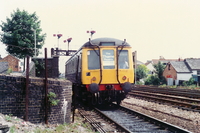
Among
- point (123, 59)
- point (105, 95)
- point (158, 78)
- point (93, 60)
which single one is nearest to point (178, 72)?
point (158, 78)

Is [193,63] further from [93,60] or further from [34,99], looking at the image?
[34,99]

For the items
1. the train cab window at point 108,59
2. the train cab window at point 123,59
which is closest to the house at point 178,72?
the train cab window at point 123,59

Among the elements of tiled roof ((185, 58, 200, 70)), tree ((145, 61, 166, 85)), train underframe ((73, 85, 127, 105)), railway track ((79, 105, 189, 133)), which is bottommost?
railway track ((79, 105, 189, 133))

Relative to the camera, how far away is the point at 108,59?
36.2ft

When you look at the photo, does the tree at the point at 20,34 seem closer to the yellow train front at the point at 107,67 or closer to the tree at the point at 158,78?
the yellow train front at the point at 107,67

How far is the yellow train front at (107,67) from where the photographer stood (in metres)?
10.8

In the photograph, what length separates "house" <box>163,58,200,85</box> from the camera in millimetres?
47156

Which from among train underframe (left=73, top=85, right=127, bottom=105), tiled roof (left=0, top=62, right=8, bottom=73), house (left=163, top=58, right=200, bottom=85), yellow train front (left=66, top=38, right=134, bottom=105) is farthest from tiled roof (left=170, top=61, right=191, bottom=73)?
yellow train front (left=66, top=38, right=134, bottom=105)

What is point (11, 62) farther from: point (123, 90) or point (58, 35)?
point (123, 90)

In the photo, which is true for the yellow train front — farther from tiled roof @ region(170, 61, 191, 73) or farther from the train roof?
tiled roof @ region(170, 61, 191, 73)

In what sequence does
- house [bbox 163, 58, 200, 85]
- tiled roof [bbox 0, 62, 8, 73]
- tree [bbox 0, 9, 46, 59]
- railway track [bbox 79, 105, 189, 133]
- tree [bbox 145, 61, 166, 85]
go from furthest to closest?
house [bbox 163, 58, 200, 85] → tree [bbox 145, 61, 166, 85] → tiled roof [bbox 0, 62, 8, 73] → tree [bbox 0, 9, 46, 59] → railway track [bbox 79, 105, 189, 133]

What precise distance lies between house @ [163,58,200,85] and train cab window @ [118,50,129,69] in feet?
118

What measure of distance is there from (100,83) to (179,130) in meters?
4.84

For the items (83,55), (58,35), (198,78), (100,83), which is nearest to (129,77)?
(100,83)
